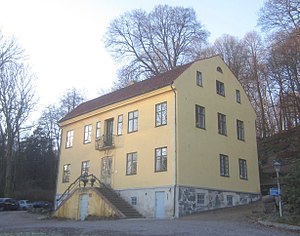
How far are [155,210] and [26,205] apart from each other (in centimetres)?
2603

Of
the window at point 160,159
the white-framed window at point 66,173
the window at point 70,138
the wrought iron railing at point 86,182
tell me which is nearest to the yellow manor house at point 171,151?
the window at point 160,159

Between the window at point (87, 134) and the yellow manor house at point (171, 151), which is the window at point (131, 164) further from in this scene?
the window at point (87, 134)

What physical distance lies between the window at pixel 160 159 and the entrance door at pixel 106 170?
5.19 meters

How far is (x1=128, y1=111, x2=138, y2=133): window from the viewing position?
2714cm

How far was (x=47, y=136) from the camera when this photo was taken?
60.3 metres

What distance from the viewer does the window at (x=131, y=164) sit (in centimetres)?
2614

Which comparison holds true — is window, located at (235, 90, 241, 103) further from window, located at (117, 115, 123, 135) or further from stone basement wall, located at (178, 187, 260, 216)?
window, located at (117, 115, 123, 135)

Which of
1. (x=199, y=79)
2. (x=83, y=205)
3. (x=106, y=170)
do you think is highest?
(x=199, y=79)

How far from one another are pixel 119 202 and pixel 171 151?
17.5 ft

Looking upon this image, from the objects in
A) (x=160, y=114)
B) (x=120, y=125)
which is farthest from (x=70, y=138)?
(x=160, y=114)

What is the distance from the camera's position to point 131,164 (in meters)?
26.5

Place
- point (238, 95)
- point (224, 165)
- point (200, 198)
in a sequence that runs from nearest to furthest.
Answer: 1. point (200, 198)
2. point (224, 165)
3. point (238, 95)

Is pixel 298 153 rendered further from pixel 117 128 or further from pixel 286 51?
pixel 117 128

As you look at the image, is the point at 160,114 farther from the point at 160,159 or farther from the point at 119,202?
the point at 119,202
